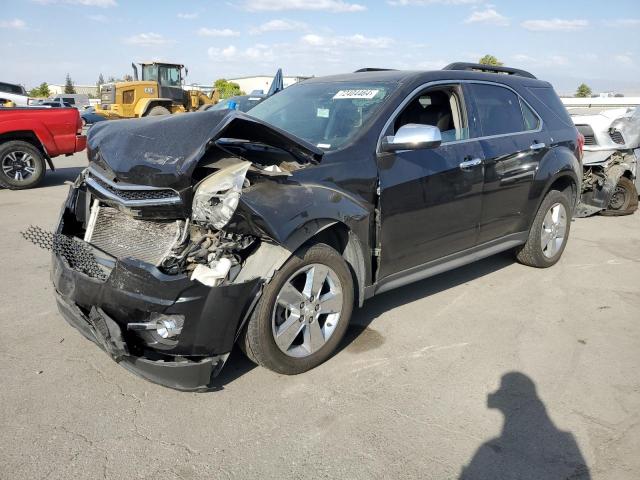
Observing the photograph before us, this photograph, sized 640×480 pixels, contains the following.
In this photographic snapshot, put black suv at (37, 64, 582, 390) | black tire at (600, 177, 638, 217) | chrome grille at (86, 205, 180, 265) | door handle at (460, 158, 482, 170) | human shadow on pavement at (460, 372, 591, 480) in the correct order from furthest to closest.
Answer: black tire at (600, 177, 638, 217), door handle at (460, 158, 482, 170), chrome grille at (86, 205, 180, 265), black suv at (37, 64, 582, 390), human shadow on pavement at (460, 372, 591, 480)

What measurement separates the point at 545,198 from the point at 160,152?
3870mm

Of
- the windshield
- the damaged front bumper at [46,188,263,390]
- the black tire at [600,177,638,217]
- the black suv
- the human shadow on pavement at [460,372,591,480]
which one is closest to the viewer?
the human shadow on pavement at [460,372,591,480]

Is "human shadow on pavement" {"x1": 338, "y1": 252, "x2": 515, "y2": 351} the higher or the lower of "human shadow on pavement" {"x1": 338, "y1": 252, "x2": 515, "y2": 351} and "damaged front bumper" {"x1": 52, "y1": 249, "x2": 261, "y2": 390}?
the lower

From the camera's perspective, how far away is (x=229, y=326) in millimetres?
2838

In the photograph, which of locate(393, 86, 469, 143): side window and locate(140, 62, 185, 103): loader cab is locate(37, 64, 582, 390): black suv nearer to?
locate(393, 86, 469, 143): side window

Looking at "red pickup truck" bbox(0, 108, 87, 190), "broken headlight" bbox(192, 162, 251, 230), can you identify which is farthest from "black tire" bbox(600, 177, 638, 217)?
"red pickup truck" bbox(0, 108, 87, 190)

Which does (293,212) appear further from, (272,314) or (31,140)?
(31,140)

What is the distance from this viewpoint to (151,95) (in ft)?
78.0

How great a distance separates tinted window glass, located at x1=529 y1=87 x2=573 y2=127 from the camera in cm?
533

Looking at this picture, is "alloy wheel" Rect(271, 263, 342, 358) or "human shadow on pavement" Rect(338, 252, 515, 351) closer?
"alloy wheel" Rect(271, 263, 342, 358)

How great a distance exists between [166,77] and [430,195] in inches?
928

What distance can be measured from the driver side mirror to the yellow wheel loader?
806 inches

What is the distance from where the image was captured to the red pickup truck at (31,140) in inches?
371

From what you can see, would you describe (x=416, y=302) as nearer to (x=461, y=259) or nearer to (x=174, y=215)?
(x=461, y=259)
